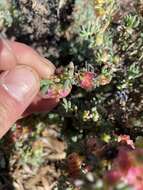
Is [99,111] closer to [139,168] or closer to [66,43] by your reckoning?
[66,43]

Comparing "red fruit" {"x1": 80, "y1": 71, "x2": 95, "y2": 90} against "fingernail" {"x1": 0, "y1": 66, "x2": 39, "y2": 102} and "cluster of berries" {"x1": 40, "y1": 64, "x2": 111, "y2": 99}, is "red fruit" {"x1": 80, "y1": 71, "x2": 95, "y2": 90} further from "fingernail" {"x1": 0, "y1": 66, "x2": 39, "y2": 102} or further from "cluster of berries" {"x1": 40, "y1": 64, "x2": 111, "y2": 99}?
"fingernail" {"x1": 0, "y1": 66, "x2": 39, "y2": 102}

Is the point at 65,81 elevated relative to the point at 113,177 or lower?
lower

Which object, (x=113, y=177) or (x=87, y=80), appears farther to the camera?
(x=87, y=80)

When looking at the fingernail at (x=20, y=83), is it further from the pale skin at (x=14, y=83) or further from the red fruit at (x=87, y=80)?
the red fruit at (x=87, y=80)

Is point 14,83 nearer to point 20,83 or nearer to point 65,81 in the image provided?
point 20,83

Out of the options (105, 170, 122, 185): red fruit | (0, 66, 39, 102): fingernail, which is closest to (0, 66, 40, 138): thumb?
(0, 66, 39, 102): fingernail

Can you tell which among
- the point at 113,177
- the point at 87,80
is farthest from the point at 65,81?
the point at 113,177

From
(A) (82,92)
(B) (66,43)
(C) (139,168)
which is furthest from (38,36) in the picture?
(C) (139,168)

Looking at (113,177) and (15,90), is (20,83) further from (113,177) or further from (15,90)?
(113,177)
